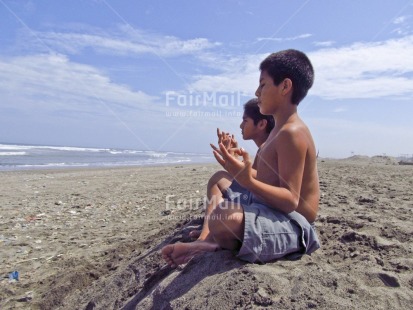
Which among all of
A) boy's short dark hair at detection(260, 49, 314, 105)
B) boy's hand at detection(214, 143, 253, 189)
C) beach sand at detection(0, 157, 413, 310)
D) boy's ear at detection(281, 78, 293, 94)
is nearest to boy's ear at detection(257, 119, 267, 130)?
beach sand at detection(0, 157, 413, 310)

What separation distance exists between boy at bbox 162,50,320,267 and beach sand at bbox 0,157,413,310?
12 centimetres

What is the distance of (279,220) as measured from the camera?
246cm

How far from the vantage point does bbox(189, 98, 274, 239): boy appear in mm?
3198

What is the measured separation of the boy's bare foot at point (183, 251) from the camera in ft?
9.11

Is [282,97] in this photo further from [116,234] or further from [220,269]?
[116,234]

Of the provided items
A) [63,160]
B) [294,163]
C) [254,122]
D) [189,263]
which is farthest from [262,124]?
[63,160]

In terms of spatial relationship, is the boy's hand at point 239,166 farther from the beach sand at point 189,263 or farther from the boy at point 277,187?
the beach sand at point 189,263

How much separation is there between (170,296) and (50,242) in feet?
10.7

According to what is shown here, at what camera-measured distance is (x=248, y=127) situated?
422cm

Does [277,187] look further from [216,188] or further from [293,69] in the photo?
[216,188]

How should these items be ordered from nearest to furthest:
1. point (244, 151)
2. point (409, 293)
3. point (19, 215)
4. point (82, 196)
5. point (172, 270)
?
point (409, 293)
point (244, 151)
point (172, 270)
point (19, 215)
point (82, 196)

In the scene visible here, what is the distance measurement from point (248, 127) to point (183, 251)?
6.14ft

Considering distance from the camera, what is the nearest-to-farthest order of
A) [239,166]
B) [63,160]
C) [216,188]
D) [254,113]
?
[239,166] < [216,188] < [254,113] < [63,160]

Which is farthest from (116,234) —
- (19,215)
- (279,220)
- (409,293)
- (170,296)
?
(409,293)
